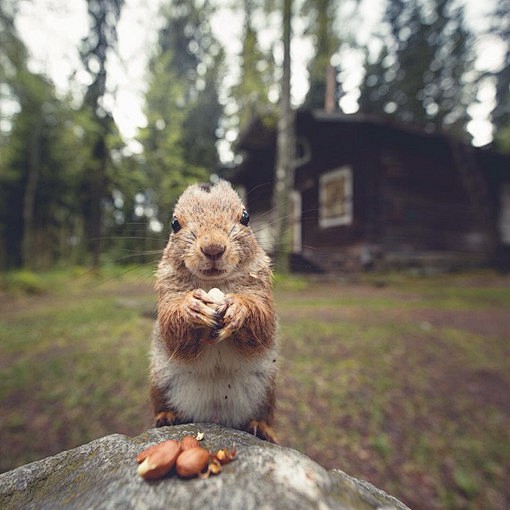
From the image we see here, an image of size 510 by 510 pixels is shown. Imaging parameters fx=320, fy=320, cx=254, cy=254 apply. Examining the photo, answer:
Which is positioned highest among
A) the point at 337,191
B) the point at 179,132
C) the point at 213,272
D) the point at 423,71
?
the point at 423,71

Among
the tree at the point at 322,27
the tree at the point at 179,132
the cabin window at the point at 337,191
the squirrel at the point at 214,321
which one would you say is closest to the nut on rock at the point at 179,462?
the squirrel at the point at 214,321

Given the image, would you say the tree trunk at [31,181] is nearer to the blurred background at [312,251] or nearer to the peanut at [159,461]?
the blurred background at [312,251]

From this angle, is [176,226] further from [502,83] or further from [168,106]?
[502,83]

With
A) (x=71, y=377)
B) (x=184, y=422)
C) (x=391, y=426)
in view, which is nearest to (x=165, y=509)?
(x=184, y=422)

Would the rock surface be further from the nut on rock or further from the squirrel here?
the squirrel

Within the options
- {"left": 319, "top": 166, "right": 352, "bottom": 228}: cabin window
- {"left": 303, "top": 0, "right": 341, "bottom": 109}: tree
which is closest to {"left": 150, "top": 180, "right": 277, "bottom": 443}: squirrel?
{"left": 303, "top": 0, "right": 341, "bottom": 109}: tree

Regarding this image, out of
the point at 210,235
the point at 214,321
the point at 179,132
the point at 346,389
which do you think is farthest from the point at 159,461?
the point at 346,389
